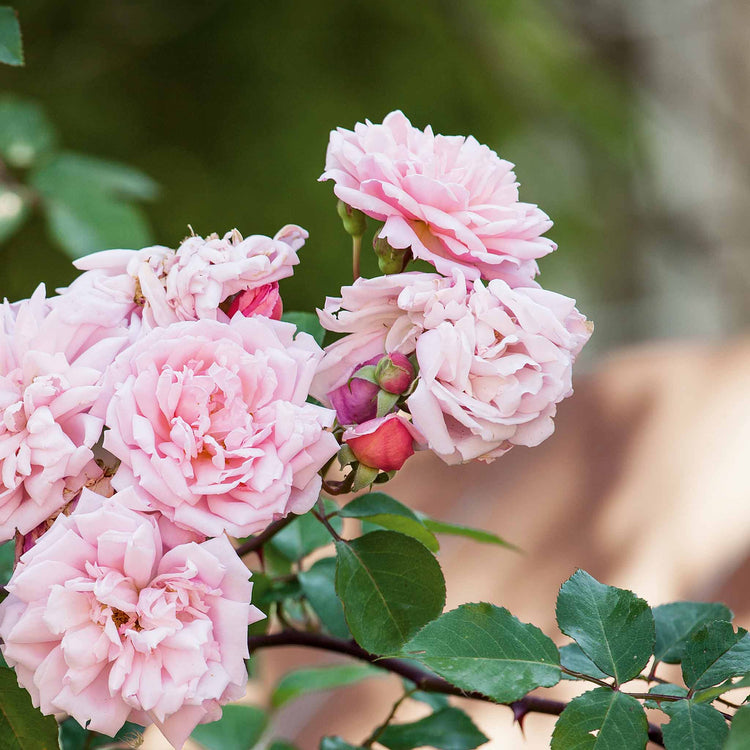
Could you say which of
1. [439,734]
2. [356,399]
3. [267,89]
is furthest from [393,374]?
[267,89]

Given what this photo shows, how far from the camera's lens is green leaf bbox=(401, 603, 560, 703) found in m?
0.33

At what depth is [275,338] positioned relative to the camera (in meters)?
0.34

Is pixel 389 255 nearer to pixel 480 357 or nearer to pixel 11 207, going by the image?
pixel 480 357

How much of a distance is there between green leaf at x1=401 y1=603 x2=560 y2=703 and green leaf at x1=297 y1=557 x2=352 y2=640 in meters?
0.15

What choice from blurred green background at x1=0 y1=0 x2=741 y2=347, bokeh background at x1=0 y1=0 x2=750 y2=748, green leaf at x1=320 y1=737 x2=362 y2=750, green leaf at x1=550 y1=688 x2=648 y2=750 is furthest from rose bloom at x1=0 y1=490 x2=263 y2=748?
blurred green background at x1=0 y1=0 x2=741 y2=347

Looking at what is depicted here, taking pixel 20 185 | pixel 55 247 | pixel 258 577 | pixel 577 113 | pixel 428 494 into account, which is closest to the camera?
pixel 258 577

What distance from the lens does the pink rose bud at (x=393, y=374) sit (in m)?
0.35

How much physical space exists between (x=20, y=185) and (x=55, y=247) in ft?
2.44

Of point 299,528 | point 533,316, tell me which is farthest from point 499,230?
point 299,528

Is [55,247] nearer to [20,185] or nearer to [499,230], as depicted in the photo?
[20,185]

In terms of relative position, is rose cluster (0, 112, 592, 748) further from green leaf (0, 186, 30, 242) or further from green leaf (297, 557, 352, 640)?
green leaf (0, 186, 30, 242)

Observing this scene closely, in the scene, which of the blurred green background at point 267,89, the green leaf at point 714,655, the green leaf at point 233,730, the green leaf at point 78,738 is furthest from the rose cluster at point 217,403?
the blurred green background at point 267,89

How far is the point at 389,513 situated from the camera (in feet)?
1.49

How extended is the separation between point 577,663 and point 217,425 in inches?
7.1
